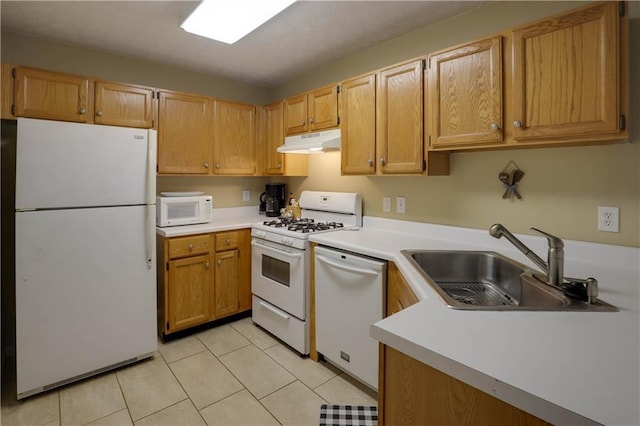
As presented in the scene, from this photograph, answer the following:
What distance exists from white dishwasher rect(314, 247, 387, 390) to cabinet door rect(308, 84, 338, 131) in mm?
1090

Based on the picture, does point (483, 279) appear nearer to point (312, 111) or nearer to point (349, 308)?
point (349, 308)

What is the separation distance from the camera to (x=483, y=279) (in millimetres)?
1881

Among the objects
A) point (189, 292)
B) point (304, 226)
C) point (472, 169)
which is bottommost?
point (189, 292)

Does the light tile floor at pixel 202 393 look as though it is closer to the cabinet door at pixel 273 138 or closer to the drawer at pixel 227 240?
the drawer at pixel 227 240

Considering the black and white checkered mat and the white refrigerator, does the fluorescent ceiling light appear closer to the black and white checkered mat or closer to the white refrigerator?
the white refrigerator

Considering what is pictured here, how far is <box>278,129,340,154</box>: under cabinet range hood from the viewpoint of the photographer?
2.65m

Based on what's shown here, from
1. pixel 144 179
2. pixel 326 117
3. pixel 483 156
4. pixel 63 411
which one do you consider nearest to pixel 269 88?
pixel 326 117

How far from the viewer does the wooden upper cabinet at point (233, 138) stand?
3.20m

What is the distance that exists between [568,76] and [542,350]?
128 cm

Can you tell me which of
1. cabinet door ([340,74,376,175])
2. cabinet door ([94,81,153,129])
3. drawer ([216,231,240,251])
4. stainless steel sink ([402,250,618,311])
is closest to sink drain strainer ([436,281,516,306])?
stainless steel sink ([402,250,618,311])

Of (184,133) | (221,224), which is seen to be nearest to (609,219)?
(221,224)

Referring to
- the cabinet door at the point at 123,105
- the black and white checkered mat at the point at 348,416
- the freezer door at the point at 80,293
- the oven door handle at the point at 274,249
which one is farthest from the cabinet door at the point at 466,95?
the cabinet door at the point at 123,105

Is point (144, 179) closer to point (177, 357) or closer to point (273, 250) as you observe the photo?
point (273, 250)

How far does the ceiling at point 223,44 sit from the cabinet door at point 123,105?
0.37 m
